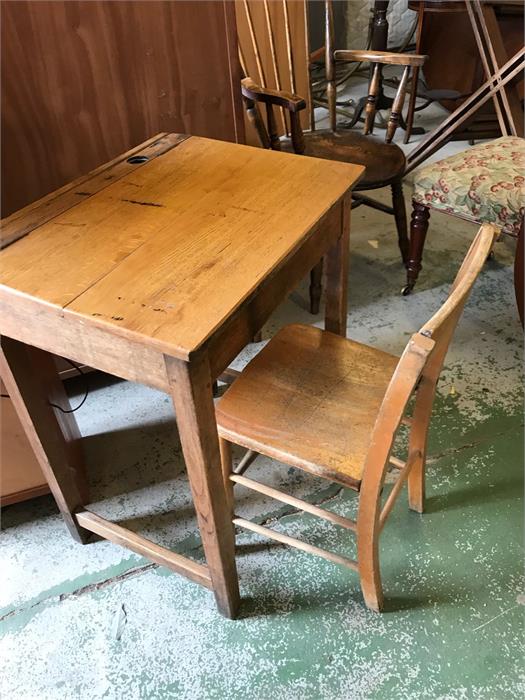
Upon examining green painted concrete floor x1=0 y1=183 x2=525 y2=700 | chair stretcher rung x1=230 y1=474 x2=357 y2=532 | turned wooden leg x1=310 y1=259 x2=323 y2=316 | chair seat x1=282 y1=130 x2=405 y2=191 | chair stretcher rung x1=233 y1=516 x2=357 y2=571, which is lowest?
green painted concrete floor x1=0 y1=183 x2=525 y2=700

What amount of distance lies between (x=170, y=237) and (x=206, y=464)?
0.40 meters

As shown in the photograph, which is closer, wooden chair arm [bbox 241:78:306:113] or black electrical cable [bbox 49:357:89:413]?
black electrical cable [bbox 49:357:89:413]

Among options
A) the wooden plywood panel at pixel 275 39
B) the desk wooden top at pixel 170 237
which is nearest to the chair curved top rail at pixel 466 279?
the desk wooden top at pixel 170 237

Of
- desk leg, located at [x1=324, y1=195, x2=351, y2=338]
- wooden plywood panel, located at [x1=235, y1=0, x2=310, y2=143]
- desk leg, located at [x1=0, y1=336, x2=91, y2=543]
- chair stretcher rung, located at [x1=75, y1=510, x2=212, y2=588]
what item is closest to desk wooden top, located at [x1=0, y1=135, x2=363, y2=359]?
desk leg, located at [x1=324, y1=195, x2=351, y2=338]

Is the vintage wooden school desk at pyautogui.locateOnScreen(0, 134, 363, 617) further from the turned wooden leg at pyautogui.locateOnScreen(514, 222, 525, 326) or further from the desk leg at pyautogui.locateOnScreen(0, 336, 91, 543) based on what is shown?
the turned wooden leg at pyautogui.locateOnScreen(514, 222, 525, 326)

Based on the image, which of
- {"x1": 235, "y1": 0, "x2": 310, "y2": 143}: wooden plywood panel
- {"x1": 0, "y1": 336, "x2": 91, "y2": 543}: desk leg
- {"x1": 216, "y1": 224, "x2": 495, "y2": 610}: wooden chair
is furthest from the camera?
{"x1": 235, "y1": 0, "x2": 310, "y2": 143}: wooden plywood panel

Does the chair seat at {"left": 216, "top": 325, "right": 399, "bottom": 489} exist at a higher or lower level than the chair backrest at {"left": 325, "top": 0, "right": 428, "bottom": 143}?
lower

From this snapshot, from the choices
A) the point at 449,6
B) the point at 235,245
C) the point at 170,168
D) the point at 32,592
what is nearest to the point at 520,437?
the point at 235,245

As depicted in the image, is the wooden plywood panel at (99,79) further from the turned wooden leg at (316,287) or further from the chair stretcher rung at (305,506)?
the chair stretcher rung at (305,506)

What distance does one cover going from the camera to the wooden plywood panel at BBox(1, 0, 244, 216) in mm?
1293

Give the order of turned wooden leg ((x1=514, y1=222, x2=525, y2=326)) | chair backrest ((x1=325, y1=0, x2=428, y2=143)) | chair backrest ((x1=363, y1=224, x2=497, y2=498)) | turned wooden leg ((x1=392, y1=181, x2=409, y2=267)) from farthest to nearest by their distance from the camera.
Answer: turned wooden leg ((x1=392, y1=181, x2=409, y2=267))
chair backrest ((x1=325, y1=0, x2=428, y2=143))
turned wooden leg ((x1=514, y1=222, x2=525, y2=326))
chair backrest ((x1=363, y1=224, x2=497, y2=498))

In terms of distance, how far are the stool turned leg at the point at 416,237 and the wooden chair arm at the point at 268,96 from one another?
54 cm

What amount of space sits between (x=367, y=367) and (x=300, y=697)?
2.21 feet

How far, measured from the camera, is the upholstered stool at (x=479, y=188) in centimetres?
178
